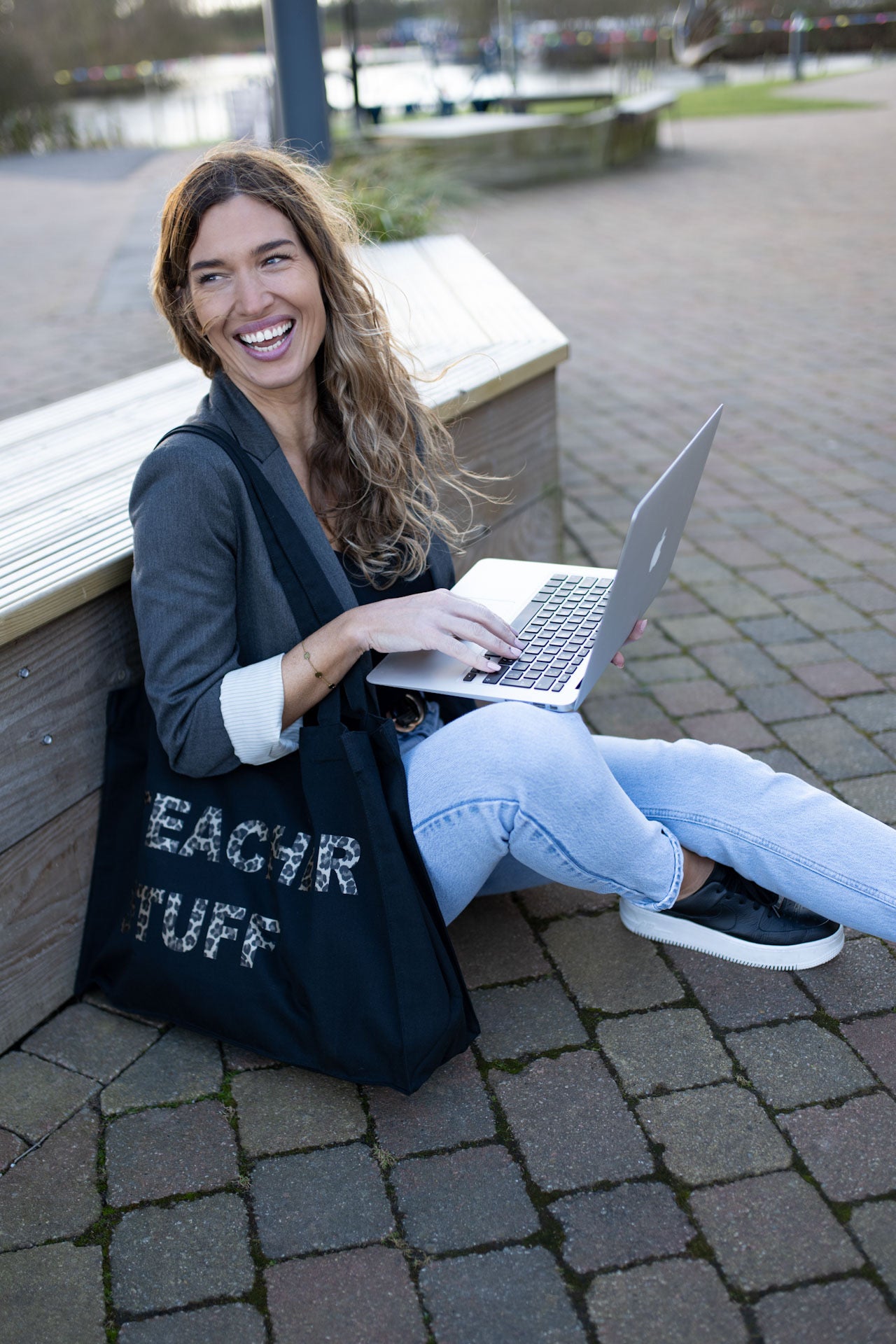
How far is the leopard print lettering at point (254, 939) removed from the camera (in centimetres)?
198

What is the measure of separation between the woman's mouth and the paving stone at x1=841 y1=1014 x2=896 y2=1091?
5.03 feet

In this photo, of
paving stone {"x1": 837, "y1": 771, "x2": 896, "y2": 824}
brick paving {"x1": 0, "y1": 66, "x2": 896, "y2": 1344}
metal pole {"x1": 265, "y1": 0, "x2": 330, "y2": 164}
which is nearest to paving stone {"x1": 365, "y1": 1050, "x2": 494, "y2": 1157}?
brick paving {"x1": 0, "y1": 66, "x2": 896, "y2": 1344}

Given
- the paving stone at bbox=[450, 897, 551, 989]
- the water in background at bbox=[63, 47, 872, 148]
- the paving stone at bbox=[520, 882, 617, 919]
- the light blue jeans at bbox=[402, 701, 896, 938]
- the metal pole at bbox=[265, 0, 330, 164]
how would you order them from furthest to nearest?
the water in background at bbox=[63, 47, 872, 148], the metal pole at bbox=[265, 0, 330, 164], the paving stone at bbox=[520, 882, 617, 919], the paving stone at bbox=[450, 897, 551, 989], the light blue jeans at bbox=[402, 701, 896, 938]

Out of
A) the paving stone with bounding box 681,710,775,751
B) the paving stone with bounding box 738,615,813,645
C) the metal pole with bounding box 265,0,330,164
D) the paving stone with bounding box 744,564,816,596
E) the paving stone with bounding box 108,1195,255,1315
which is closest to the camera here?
the paving stone with bounding box 108,1195,255,1315

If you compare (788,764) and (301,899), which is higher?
(301,899)

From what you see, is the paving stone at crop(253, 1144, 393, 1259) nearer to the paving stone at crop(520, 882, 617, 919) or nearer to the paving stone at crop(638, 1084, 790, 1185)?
the paving stone at crop(638, 1084, 790, 1185)

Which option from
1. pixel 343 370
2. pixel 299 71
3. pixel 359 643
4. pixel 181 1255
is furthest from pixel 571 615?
pixel 299 71

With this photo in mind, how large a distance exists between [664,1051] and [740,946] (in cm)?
27

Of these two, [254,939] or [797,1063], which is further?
[797,1063]

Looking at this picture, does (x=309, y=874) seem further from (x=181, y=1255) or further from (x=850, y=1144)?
(x=850, y=1144)

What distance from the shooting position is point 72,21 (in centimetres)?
2636

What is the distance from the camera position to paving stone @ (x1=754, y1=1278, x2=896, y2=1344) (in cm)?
163

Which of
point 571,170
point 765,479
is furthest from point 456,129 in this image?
point 765,479

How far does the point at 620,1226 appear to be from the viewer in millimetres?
1816
